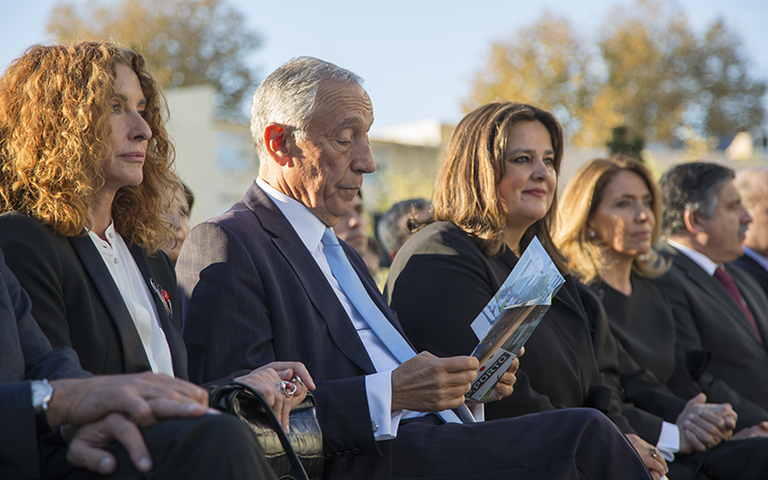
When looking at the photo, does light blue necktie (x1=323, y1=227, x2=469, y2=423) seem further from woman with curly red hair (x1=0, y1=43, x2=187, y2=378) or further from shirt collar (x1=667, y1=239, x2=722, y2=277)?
shirt collar (x1=667, y1=239, x2=722, y2=277)

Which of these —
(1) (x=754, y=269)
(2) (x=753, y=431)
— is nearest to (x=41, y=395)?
(2) (x=753, y=431)

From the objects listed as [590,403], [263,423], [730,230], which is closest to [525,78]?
[730,230]

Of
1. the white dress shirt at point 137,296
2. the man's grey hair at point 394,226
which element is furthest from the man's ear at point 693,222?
the white dress shirt at point 137,296

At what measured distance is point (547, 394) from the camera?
3516 mm

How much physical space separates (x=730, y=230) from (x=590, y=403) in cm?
264

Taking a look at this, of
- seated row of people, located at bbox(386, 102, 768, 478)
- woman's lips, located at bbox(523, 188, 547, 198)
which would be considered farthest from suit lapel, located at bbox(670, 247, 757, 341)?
woman's lips, located at bbox(523, 188, 547, 198)

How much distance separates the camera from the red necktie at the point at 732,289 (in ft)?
18.2

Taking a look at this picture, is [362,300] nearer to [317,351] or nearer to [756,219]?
[317,351]

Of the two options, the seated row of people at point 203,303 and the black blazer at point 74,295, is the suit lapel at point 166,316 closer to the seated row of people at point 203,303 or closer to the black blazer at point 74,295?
the seated row of people at point 203,303

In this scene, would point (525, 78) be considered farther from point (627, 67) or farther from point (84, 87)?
point (84, 87)

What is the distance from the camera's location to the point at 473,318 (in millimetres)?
3381

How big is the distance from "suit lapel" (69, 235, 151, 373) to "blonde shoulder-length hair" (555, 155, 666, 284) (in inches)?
124

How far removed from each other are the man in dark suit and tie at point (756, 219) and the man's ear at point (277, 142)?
5113mm

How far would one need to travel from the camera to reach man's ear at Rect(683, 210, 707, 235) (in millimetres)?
5703
